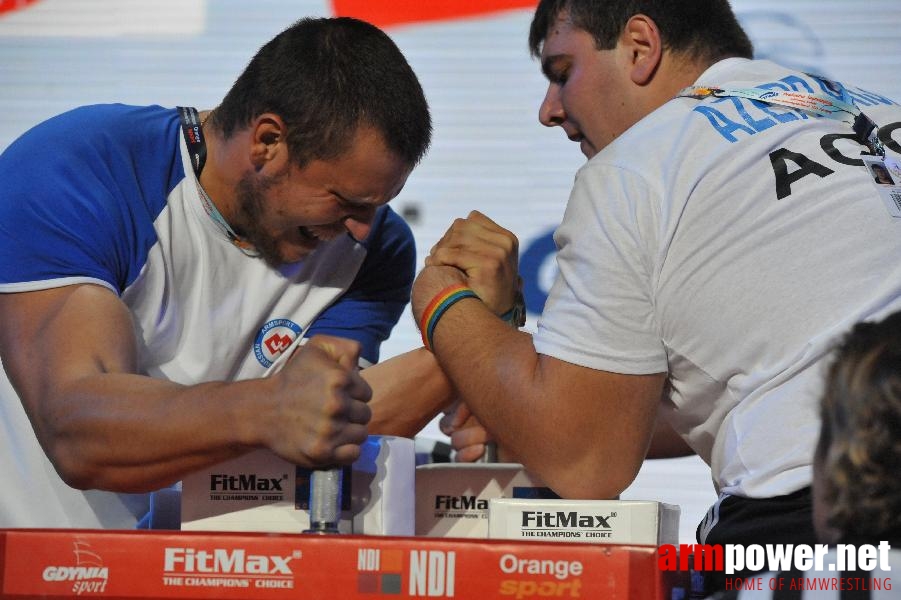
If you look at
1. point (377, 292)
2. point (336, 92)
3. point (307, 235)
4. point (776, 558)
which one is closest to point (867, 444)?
point (776, 558)

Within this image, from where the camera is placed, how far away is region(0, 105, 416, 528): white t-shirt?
180 cm

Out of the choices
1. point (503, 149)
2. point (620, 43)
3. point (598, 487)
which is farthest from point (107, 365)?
point (503, 149)

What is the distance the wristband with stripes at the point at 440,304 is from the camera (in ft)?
5.68

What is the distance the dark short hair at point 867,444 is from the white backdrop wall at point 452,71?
7.45ft

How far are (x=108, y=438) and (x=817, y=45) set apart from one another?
260 cm

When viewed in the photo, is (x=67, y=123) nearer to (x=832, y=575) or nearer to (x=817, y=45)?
(x=832, y=575)

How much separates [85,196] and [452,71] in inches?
71.4

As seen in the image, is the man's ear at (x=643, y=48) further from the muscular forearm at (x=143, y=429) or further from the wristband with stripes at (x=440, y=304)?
the muscular forearm at (x=143, y=429)

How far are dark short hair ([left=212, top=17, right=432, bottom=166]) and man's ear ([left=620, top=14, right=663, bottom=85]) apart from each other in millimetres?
370

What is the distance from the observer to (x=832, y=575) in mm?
994

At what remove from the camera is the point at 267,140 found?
77.8 inches

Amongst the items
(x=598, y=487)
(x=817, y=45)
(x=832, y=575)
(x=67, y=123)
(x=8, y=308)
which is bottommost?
(x=832, y=575)

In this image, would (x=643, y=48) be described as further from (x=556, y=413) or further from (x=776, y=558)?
(x=776, y=558)

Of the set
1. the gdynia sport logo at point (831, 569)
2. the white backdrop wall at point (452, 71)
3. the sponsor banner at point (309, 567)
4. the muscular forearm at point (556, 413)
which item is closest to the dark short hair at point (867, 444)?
the gdynia sport logo at point (831, 569)
